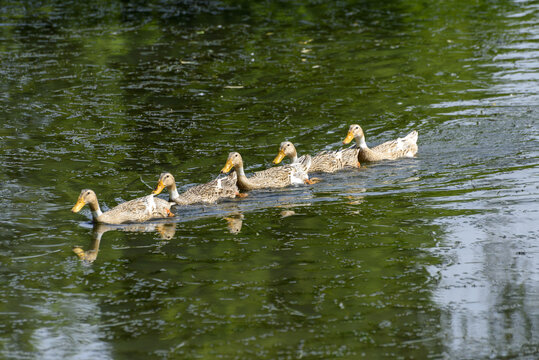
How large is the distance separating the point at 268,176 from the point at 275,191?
0.34 meters

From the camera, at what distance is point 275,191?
13234 mm

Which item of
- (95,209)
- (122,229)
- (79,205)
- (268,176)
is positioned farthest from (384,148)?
(79,205)

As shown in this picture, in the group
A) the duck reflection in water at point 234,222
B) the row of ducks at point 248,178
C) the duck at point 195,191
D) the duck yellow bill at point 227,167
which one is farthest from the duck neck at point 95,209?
the duck yellow bill at point 227,167

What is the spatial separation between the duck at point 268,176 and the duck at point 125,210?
5.35 feet

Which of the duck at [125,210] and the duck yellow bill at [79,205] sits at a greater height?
the duck yellow bill at [79,205]

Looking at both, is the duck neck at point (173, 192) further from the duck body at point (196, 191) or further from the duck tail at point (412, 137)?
the duck tail at point (412, 137)

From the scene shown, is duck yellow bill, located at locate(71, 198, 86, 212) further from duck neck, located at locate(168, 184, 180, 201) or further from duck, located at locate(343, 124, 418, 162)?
duck, located at locate(343, 124, 418, 162)

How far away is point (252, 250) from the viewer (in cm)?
1006

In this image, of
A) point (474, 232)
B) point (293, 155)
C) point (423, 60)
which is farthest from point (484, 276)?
point (423, 60)

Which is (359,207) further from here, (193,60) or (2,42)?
(2,42)

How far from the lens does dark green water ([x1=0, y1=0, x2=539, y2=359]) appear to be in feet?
26.6

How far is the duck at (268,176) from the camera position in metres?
13.3

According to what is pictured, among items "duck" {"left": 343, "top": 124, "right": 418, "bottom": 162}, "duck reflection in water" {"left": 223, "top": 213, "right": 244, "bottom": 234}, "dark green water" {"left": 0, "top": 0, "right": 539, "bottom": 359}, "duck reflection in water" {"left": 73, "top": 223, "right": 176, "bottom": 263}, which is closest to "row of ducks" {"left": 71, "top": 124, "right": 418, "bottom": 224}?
"duck" {"left": 343, "top": 124, "right": 418, "bottom": 162}

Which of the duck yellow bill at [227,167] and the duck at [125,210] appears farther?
the duck yellow bill at [227,167]
